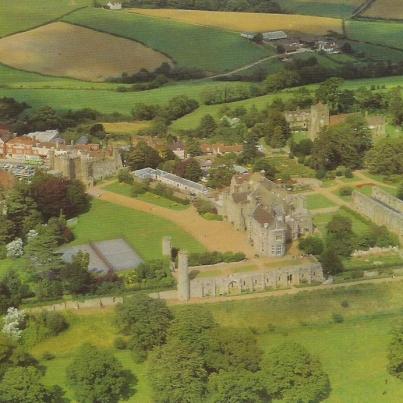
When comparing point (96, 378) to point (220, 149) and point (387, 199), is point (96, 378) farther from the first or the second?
point (220, 149)

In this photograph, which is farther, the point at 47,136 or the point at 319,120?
the point at 47,136

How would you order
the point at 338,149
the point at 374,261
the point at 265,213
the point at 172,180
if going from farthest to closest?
the point at 338,149 < the point at 172,180 < the point at 265,213 < the point at 374,261

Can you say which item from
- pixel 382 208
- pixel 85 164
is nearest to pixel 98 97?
pixel 85 164

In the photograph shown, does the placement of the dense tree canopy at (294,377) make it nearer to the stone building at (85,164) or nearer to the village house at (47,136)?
the stone building at (85,164)

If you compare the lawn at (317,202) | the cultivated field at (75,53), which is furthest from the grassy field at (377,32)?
the lawn at (317,202)

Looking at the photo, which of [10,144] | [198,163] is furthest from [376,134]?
[10,144]

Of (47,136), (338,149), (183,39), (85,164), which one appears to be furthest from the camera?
(183,39)

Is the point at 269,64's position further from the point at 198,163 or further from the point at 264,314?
the point at 264,314
